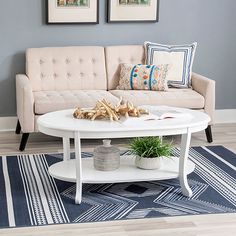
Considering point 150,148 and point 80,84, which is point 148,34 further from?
point 150,148

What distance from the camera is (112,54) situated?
211 inches

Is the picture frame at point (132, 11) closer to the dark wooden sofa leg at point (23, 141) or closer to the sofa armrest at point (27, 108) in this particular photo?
the sofa armrest at point (27, 108)

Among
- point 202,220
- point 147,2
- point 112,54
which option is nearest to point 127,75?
point 112,54

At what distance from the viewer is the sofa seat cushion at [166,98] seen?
4906 mm

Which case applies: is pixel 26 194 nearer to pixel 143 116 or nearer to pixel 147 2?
pixel 143 116

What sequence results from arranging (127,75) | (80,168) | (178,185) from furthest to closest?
1. (127,75)
2. (178,185)
3. (80,168)

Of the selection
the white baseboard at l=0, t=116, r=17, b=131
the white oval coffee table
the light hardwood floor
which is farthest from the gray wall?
the light hardwood floor

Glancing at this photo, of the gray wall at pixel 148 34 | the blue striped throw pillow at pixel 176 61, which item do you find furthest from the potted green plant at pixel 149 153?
the gray wall at pixel 148 34

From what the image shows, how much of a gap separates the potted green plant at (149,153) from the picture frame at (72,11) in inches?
75.5

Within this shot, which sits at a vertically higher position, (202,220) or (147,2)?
(147,2)

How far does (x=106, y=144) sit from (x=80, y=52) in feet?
5.67

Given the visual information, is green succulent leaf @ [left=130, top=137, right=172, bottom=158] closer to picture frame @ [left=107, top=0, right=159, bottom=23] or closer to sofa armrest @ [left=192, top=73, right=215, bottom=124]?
sofa armrest @ [left=192, top=73, right=215, bottom=124]

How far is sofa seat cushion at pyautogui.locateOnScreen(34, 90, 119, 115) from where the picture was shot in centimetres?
467

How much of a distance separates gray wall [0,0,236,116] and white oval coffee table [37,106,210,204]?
1.59 metres
